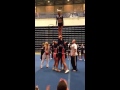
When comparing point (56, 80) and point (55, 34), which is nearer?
point (56, 80)

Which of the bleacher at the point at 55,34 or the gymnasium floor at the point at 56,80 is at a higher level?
the bleacher at the point at 55,34

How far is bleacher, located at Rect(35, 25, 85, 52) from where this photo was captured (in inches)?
492

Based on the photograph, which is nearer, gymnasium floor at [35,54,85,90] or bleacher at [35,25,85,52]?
gymnasium floor at [35,54,85,90]

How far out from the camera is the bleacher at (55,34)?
41.0 feet

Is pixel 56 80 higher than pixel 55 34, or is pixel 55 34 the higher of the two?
pixel 55 34

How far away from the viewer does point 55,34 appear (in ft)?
42.5

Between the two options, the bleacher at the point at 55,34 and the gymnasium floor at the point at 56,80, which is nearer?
the gymnasium floor at the point at 56,80
